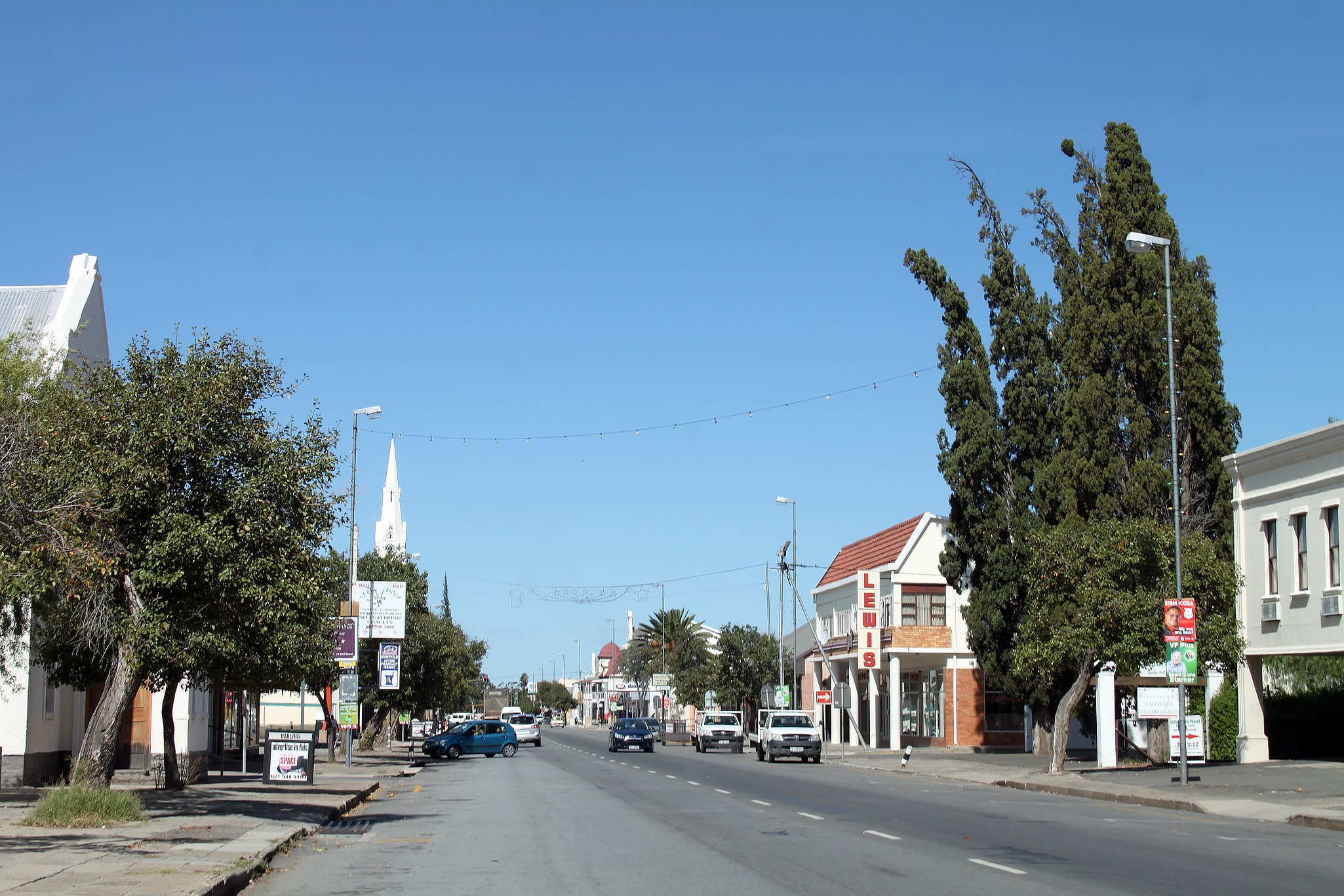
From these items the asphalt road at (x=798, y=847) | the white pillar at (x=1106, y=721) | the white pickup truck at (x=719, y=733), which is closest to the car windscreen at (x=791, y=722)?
the white pickup truck at (x=719, y=733)

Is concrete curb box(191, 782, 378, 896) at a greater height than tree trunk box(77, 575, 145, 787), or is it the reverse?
tree trunk box(77, 575, 145, 787)

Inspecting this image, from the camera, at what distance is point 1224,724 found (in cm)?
3569

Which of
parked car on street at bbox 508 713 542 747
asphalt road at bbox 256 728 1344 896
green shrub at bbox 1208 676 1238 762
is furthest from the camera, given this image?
parked car on street at bbox 508 713 542 747

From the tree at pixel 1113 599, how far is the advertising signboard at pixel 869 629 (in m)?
20.6

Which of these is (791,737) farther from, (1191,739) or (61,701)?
(61,701)

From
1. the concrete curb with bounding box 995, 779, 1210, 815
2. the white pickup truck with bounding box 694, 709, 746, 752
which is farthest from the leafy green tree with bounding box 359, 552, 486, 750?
the concrete curb with bounding box 995, 779, 1210, 815

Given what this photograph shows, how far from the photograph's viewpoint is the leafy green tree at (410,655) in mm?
51184

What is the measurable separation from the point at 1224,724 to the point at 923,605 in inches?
853

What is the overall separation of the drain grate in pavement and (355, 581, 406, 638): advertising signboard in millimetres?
21245

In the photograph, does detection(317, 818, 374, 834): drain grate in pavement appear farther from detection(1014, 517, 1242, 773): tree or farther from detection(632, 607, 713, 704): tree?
detection(632, 607, 713, 704): tree

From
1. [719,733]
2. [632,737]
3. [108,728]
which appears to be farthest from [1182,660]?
[632,737]

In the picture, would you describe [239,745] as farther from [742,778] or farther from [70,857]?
[70,857]

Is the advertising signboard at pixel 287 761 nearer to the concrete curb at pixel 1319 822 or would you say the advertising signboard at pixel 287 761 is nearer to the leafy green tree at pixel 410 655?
the concrete curb at pixel 1319 822

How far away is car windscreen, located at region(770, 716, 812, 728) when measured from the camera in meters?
46.6
